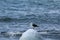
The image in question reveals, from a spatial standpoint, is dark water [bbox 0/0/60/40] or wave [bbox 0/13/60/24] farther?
wave [bbox 0/13/60/24]

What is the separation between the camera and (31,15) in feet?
50.3

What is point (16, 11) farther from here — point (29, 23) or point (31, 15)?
point (29, 23)

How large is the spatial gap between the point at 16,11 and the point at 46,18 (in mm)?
2397

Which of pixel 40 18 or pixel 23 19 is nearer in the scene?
pixel 23 19

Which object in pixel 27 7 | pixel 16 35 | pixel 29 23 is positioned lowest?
pixel 16 35

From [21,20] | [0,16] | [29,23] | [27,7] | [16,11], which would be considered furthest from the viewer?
[27,7]

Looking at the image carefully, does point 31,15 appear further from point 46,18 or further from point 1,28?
point 1,28

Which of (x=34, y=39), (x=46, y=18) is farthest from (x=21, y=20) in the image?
(x=34, y=39)

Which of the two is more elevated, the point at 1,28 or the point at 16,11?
the point at 16,11

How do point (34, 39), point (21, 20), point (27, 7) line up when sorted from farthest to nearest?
1. point (27, 7)
2. point (21, 20)
3. point (34, 39)

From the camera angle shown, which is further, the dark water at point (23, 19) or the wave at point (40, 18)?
the wave at point (40, 18)

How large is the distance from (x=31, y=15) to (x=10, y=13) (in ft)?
4.11

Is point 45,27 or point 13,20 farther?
point 13,20

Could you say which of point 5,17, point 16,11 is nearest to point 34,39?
point 5,17
